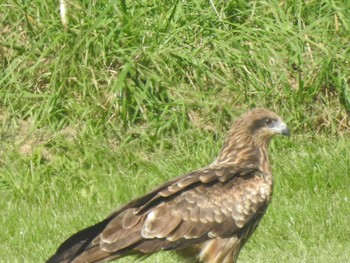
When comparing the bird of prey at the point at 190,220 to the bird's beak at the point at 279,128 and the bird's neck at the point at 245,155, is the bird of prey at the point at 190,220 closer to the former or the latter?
the bird's neck at the point at 245,155

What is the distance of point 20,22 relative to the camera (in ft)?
40.7

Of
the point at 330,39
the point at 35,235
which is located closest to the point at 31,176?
the point at 35,235

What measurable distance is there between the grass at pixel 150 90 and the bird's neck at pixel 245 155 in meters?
1.60

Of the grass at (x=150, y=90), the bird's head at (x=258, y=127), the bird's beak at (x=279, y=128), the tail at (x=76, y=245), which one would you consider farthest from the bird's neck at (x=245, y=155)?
the grass at (x=150, y=90)

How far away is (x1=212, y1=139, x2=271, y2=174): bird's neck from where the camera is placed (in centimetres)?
871

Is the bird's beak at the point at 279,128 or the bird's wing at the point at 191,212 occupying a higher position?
the bird's wing at the point at 191,212

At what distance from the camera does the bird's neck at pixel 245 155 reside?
8.71m

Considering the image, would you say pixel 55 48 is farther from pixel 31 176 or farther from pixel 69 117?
pixel 31 176

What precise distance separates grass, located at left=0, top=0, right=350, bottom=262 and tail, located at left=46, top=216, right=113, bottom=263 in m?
2.43

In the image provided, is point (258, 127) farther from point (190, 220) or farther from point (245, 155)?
point (190, 220)

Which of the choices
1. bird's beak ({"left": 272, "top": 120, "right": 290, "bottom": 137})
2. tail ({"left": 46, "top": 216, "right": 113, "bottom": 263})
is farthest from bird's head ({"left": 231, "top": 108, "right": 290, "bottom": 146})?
tail ({"left": 46, "top": 216, "right": 113, "bottom": 263})

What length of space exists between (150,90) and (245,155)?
3075mm

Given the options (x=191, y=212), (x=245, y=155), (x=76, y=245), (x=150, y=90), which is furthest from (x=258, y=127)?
(x=150, y=90)

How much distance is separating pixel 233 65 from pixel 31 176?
83.4 inches
